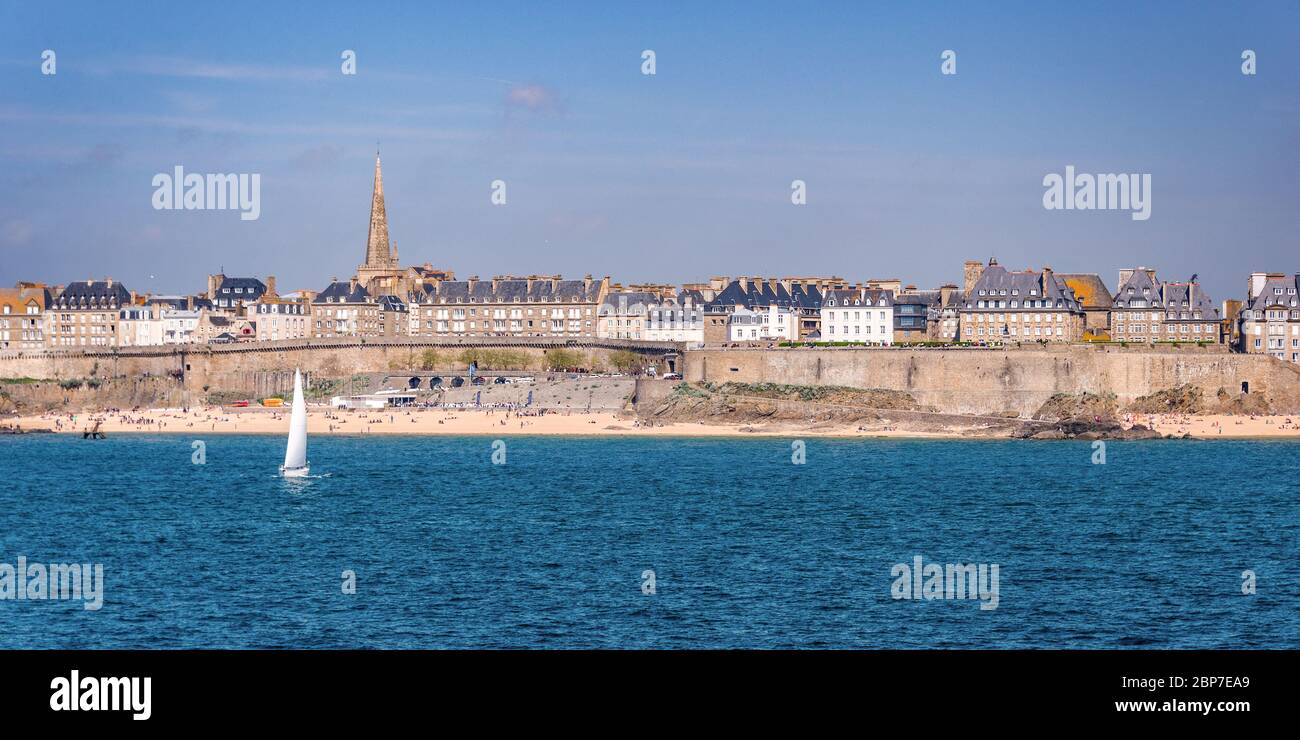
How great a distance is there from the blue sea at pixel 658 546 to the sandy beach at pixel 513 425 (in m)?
7.35

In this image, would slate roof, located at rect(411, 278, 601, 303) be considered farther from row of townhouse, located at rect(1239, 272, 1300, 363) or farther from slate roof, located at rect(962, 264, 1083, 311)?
row of townhouse, located at rect(1239, 272, 1300, 363)

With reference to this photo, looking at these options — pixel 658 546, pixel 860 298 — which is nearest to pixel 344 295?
pixel 860 298

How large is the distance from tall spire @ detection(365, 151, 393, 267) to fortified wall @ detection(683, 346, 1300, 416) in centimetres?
5116

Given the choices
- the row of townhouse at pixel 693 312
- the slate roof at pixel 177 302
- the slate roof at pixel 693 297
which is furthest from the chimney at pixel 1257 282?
the slate roof at pixel 177 302

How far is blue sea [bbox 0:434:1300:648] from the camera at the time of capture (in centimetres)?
2664

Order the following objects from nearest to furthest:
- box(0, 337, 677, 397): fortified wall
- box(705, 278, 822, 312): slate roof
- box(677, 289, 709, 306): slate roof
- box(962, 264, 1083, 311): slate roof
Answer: box(962, 264, 1083, 311): slate roof, box(0, 337, 677, 397): fortified wall, box(705, 278, 822, 312): slate roof, box(677, 289, 709, 306): slate roof

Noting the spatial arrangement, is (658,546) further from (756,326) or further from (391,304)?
(391,304)

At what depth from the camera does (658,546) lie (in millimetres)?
37844

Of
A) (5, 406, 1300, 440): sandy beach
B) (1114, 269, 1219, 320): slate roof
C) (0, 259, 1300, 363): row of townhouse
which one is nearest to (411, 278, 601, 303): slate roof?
(0, 259, 1300, 363): row of townhouse

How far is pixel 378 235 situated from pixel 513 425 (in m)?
47.5
